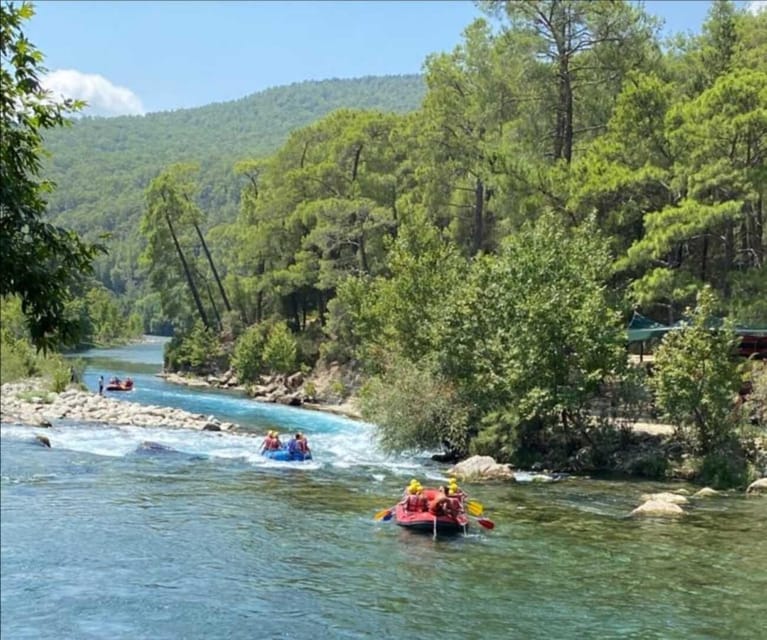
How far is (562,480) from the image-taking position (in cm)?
2609

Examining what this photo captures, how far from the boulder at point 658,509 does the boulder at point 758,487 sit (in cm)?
424

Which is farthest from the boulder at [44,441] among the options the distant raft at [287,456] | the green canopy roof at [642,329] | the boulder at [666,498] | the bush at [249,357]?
the bush at [249,357]

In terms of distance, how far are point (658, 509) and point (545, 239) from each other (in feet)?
38.5

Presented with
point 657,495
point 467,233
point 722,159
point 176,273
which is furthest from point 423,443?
point 176,273

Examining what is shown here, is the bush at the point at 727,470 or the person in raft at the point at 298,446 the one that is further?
the person in raft at the point at 298,446

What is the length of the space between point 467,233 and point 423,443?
23881 mm

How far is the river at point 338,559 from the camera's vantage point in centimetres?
1295

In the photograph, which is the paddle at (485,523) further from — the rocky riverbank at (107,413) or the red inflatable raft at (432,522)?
the rocky riverbank at (107,413)

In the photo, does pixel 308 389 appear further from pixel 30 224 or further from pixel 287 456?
pixel 30 224

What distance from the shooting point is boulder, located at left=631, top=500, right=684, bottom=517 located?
68.5 feet

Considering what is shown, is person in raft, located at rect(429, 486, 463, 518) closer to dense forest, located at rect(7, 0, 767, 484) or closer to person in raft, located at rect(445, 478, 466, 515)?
person in raft, located at rect(445, 478, 466, 515)

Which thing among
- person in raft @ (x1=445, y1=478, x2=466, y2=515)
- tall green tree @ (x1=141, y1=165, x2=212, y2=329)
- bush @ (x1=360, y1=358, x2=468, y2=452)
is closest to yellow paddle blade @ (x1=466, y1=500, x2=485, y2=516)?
person in raft @ (x1=445, y1=478, x2=466, y2=515)

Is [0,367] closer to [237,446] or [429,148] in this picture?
[237,446]

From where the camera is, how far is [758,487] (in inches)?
960
